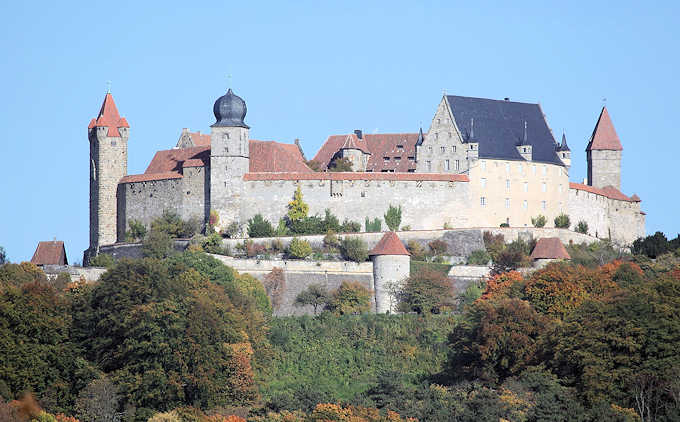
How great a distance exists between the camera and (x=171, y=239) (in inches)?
3349

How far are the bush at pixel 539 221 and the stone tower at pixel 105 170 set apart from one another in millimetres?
21968

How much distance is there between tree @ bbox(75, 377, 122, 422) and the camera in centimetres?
5775

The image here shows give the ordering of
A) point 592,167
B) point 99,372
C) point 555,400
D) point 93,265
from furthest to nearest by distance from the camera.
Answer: point 592,167 → point 93,265 → point 99,372 → point 555,400

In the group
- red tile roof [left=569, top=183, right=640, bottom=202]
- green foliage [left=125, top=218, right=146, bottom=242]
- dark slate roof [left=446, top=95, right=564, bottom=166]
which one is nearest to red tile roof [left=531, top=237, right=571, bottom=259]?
dark slate roof [left=446, top=95, right=564, bottom=166]

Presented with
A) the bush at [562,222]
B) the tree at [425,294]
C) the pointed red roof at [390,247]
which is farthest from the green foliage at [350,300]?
the bush at [562,222]

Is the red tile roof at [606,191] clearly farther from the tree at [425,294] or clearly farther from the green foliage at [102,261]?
the green foliage at [102,261]

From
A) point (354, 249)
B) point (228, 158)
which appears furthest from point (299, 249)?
point (228, 158)

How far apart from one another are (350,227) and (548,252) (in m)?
10.8

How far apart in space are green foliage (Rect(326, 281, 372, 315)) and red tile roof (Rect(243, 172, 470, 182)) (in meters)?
10.4

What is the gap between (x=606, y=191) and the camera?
95.8 meters

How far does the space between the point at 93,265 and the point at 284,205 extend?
10.5 m

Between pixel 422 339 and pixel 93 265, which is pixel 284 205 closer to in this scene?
pixel 93 265

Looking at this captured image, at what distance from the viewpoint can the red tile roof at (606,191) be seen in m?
92.6

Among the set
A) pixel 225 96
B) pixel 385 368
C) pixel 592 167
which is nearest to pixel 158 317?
pixel 385 368
